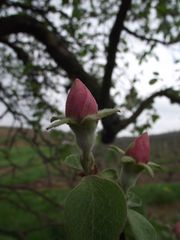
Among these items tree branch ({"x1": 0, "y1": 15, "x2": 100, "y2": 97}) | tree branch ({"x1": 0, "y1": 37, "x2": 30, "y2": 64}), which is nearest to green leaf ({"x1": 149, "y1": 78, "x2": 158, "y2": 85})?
tree branch ({"x1": 0, "y1": 15, "x2": 100, "y2": 97})

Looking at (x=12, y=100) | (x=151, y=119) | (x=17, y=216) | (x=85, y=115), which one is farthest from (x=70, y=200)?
(x=17, y=216)

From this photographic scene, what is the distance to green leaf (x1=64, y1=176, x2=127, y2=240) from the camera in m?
0.67

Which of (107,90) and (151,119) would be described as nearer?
(107,90)

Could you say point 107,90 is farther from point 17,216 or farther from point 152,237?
point 17,216

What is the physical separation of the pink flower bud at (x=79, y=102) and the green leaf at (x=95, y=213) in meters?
0.14

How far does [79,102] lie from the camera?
2.50 feet

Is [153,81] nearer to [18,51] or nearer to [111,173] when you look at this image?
[111,173]

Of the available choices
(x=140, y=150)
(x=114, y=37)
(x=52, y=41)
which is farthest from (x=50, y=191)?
(x=140, y=150)

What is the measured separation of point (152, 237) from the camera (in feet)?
2.60

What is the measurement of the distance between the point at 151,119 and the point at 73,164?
2.60 meters

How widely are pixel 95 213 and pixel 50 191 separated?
21.0 feet

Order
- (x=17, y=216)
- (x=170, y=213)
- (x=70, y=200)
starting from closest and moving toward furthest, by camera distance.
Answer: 1. (x=70, y=200)
2. (x=17, y=216)
3. (x=170, y=213)

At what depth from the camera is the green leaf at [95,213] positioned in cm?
67

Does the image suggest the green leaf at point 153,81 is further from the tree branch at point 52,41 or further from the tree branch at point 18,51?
the tree branch at point 18,51
